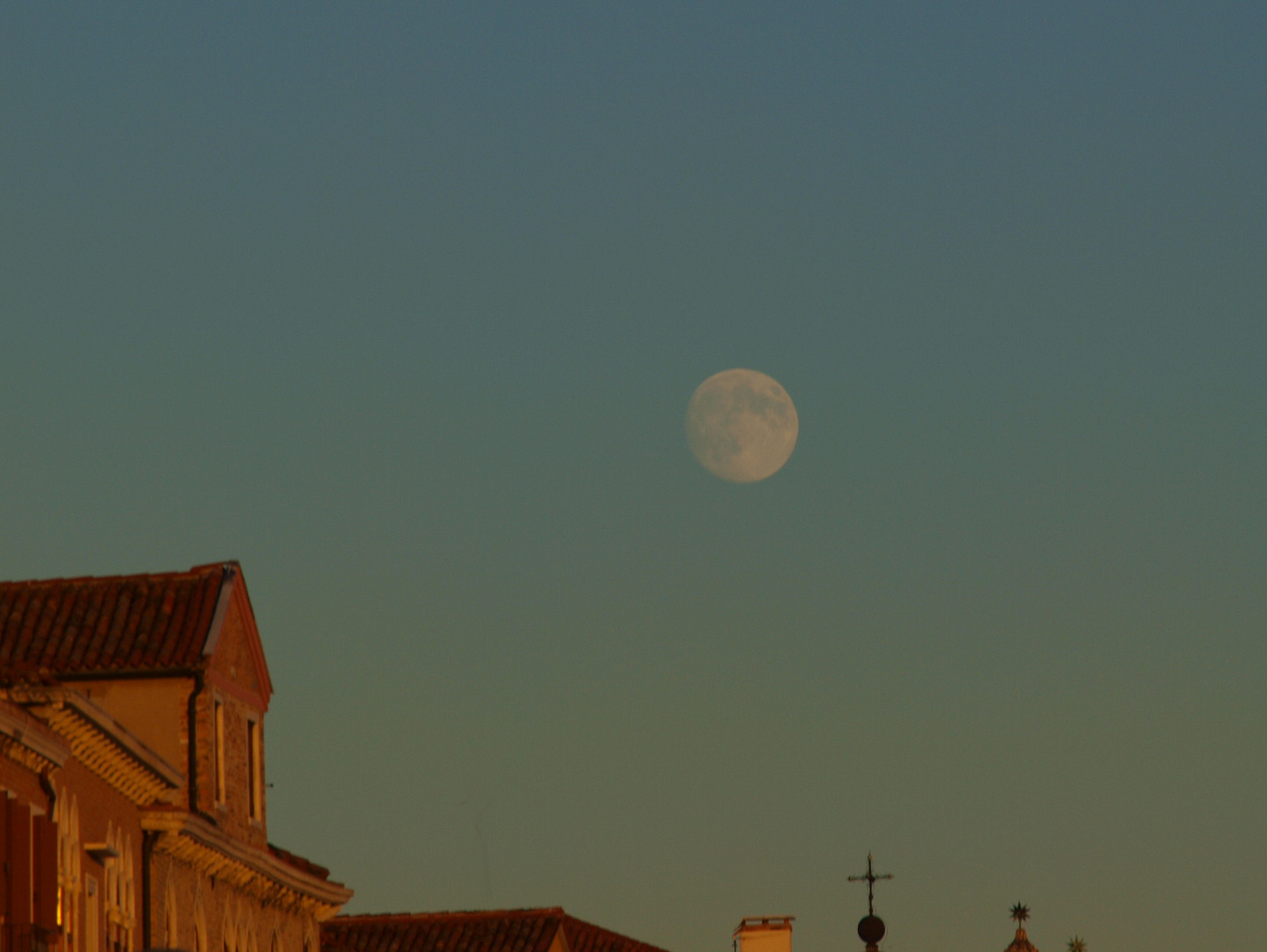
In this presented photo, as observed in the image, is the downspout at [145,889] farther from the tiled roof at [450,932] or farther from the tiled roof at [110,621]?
the tiled roof at [450,932]

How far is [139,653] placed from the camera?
34719 mm

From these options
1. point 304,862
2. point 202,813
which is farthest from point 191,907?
point 304,862

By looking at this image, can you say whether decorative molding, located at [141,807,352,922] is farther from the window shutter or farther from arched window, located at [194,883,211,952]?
the window shutter

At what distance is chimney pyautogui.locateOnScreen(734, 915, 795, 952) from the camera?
54531 mm

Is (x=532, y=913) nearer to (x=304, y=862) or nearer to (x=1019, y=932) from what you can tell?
(x=304, y=862)

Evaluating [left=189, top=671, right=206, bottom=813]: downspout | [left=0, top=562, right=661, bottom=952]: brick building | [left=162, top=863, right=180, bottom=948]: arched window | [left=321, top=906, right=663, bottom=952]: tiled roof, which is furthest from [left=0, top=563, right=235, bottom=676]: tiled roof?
[left=321, top=906, right=663, bottom=952]: tiled roof

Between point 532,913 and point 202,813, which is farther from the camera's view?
point 532,913

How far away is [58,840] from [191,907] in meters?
6.67

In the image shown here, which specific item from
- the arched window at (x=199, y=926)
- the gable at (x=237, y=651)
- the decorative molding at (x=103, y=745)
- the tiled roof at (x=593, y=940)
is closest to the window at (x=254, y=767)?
the gable at (x=237, y=651)

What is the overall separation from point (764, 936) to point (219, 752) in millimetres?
23299

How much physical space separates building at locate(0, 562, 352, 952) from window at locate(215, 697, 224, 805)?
0.03 m

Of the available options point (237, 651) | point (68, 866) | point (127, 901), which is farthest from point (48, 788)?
point (237, 651)

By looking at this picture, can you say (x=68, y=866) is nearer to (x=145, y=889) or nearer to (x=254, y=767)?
(x=145, y=889)

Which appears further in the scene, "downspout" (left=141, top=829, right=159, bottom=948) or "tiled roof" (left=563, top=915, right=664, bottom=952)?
"tiled roof" (left=563, top=915, right=664, bottom=952)
